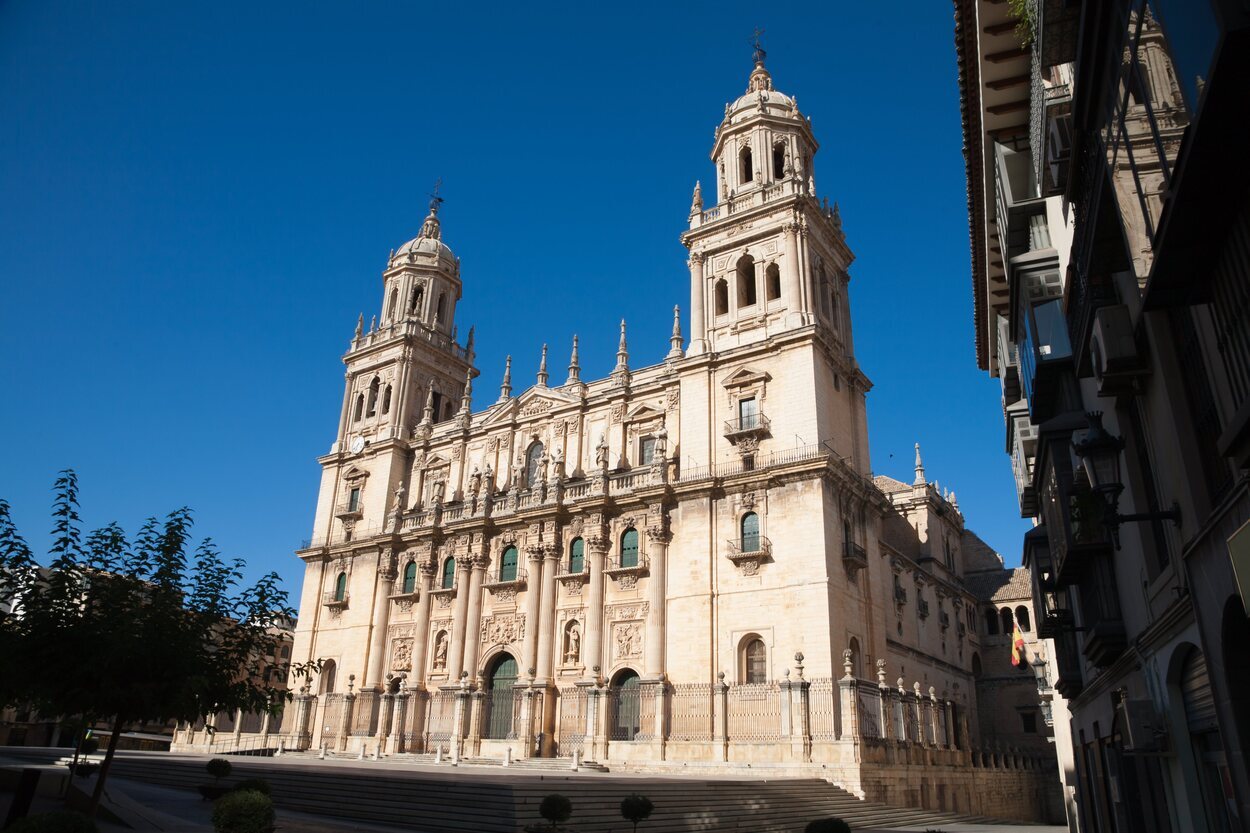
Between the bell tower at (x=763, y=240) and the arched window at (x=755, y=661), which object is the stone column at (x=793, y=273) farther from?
the arched window at (x=755, y=661)

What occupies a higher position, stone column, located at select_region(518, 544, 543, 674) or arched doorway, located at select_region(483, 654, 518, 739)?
stone column, located at select_region(518, 544, 543, 674)

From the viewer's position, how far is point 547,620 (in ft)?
110

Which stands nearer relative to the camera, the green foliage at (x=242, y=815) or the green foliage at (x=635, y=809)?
the green foliage at (x=242, y=815)

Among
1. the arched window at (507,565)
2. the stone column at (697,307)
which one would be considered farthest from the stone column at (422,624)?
the stone column at (697,307)

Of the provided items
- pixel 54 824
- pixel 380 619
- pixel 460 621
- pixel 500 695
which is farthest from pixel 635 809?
pixel 380 619

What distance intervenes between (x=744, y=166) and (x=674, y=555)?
58.9 ft

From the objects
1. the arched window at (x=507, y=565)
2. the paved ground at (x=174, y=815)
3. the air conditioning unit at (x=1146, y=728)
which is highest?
the arched window at (x=507, y=565)

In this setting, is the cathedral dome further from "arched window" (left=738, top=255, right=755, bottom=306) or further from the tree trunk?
the tree trunk

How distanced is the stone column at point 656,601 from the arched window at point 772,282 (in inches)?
403

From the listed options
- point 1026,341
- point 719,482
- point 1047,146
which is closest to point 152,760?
point 719,482

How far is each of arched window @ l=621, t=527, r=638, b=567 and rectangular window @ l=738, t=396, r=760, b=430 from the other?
231 inches

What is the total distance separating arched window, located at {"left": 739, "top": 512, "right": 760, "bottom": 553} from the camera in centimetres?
3023

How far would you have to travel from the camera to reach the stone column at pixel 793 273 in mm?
33375

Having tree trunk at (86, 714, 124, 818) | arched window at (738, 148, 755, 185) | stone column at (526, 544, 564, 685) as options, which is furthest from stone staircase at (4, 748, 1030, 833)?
arched window at (738, 148, 755, 185)
